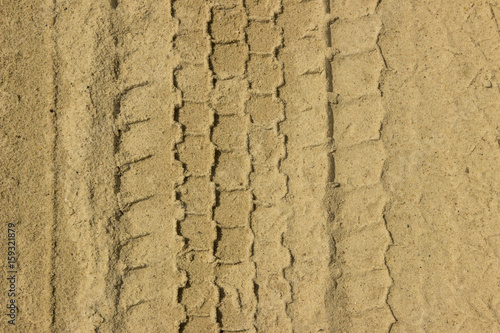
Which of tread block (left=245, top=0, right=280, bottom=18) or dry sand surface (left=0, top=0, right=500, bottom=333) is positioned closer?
dry sand surface (left=0, top=0, right=500, bottom=333)

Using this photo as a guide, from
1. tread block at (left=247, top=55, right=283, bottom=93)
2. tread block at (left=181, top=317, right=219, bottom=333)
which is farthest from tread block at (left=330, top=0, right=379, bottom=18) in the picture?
tread block at (left=181, top=317, right=219, bottom=333)

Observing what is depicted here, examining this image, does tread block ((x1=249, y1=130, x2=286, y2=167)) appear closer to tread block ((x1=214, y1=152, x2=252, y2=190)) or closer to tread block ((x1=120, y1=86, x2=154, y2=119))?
tread block ((x1=214, y1=152, x2=252, y2=190))

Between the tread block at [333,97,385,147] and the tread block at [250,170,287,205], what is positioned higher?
the tread block at [333,97,385,147]

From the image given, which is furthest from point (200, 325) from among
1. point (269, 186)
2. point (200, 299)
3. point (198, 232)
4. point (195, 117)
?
point (195, 117)

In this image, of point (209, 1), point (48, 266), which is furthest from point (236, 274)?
point (209, 1)

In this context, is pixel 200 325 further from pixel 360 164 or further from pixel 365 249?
pixel 360 164

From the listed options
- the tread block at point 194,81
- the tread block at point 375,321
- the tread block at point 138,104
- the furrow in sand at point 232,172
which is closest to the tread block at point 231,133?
the furrow in sand at point 232,172

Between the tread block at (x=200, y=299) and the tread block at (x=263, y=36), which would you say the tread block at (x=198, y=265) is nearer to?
the tread block at (x=200, y=299)
